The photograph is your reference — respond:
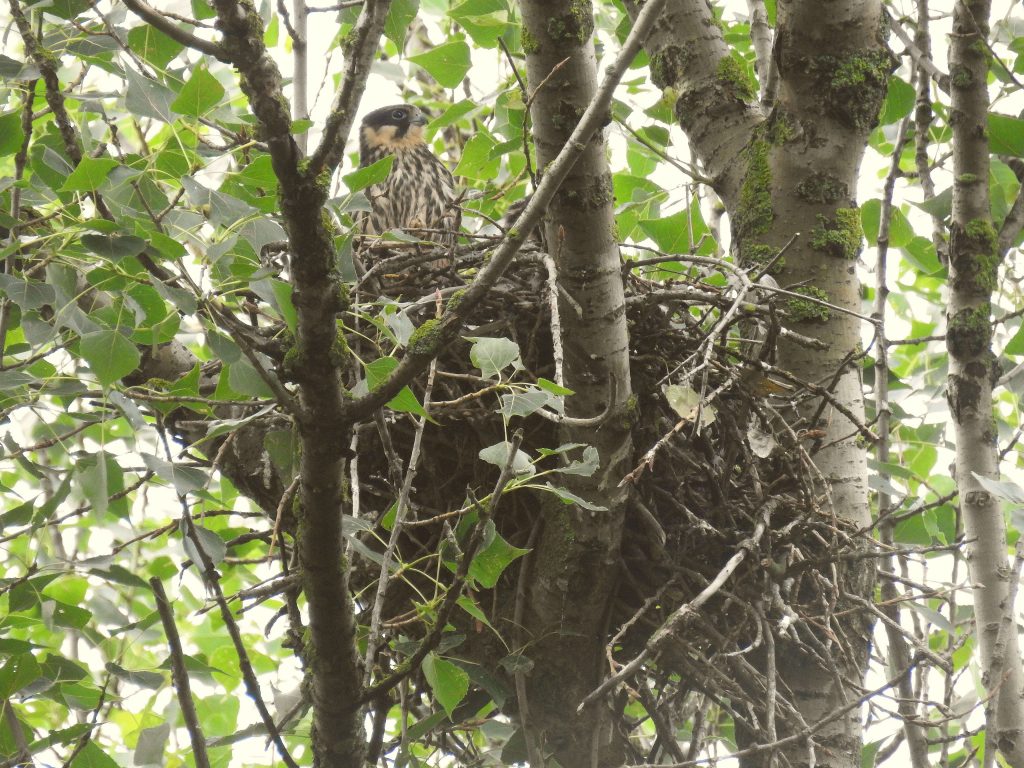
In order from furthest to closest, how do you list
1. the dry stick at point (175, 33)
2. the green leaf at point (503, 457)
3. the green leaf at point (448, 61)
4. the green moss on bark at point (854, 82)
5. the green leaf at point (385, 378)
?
the green leaf at point (448, 61)
the green moss on bark at point (854, 82)
the green leaf at point (503, 457)
the green leaf at point (385, 378)
the dry stick at point (175, 33)

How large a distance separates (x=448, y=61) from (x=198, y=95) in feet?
4.28

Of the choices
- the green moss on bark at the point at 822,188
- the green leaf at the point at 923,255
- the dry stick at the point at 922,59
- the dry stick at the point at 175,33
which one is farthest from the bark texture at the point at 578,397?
the green leaf at the point at 923,255

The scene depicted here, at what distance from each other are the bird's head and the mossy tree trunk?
6.53ft

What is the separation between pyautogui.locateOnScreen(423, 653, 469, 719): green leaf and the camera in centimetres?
179

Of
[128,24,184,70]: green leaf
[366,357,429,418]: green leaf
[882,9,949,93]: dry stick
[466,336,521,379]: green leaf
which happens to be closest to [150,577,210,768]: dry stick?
[366,357,429,418]: green leaf

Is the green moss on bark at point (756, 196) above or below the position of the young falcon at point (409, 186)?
below

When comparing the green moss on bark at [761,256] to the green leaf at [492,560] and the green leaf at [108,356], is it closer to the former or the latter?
the green leaf at [492,560]

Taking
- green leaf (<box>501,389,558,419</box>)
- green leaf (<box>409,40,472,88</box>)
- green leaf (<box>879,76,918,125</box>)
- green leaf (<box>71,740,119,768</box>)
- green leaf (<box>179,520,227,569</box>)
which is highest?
green leaf (<box>409,40,472,88</box>)

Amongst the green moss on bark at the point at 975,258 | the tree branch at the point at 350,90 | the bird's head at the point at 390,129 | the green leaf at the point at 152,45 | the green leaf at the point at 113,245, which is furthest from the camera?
the bird's head at the point at 390,129

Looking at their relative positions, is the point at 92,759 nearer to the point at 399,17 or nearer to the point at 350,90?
the point at 350,90

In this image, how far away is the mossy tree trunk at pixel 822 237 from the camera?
2293mm

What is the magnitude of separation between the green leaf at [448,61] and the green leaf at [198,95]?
124 centimetres

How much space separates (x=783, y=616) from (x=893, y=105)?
1.35m

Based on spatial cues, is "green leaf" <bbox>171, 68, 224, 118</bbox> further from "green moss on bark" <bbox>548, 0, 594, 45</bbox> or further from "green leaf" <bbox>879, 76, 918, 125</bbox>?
"green leaf" <bbox>879, 76, 918, 125</bbox>
